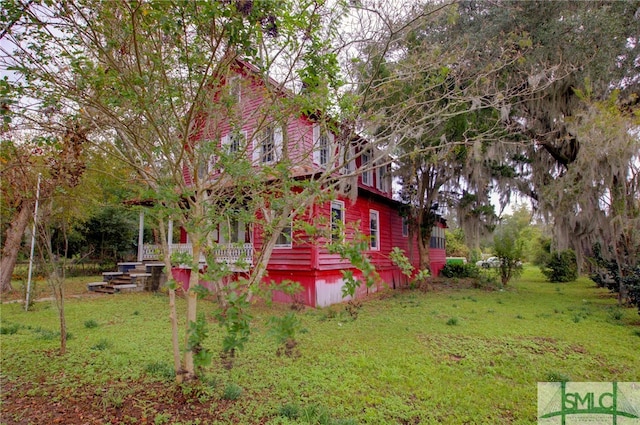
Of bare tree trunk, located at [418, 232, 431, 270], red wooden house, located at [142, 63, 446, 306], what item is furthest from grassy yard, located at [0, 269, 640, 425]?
bare tree trunk, located at [418, 232, 431, 270]

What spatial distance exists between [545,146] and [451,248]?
2089cm

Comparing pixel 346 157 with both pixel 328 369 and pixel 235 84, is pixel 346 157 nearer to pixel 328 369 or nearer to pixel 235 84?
pixel 235 84

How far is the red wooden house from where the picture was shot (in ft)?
13.6

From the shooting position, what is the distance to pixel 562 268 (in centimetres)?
1545

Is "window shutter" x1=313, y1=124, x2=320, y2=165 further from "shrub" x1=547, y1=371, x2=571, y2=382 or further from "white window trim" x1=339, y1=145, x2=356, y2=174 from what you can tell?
"shrub" x1=547, y1=371, x2=571, y2=382

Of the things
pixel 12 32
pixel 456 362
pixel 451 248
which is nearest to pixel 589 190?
pixel 456 362

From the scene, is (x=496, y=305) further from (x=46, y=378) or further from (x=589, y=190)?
(x=46, y=378)

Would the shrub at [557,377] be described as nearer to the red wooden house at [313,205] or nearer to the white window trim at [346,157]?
the red wooden house at [313,205]

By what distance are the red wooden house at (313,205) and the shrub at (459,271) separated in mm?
2596

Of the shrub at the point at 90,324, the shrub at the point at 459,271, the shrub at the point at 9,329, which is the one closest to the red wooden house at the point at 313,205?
the shrub at the point at 459,271

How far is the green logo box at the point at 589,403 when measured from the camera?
3105mm

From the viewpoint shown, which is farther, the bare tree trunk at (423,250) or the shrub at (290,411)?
the bare tree trunk at (423,250)

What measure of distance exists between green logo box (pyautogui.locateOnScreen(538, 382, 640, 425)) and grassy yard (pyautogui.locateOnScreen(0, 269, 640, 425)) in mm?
126

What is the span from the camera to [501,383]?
376 centimetres
